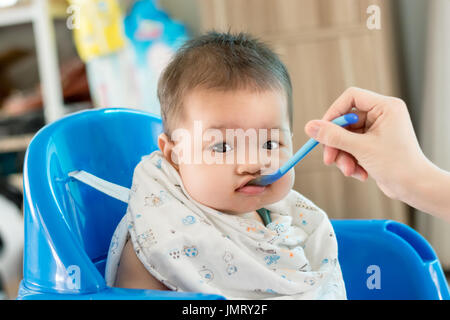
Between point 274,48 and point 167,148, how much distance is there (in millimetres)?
1213

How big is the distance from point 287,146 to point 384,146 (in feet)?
0.53

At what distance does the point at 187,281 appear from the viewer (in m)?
0.71

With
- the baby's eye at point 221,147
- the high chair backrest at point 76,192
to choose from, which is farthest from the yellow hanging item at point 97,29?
the baby's eye at point 221,147

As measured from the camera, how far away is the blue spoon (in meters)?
0.66

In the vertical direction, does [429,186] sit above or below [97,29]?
below

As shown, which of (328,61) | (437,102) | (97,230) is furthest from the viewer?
(328,61)

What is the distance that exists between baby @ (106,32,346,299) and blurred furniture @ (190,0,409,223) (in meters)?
1.13

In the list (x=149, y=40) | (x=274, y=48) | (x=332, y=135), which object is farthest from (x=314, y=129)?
(x=149, y=40)

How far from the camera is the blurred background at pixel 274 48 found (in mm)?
1921

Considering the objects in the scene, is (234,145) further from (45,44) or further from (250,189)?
(45,44)

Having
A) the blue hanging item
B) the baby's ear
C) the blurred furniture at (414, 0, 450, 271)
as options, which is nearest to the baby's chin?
the baby's ear

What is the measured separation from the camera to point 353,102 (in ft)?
2.38

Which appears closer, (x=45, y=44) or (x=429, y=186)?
Answer: (x=429, y=186)

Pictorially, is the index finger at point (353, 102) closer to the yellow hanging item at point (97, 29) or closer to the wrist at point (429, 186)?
the wrist at point (429, 186)
